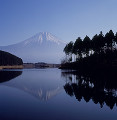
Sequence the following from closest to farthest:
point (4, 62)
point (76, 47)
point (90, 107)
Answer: point (90, 107) → point (76, 47) → point (4, 62)

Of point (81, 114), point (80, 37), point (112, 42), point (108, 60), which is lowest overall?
point (81, 114)

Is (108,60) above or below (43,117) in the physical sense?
above

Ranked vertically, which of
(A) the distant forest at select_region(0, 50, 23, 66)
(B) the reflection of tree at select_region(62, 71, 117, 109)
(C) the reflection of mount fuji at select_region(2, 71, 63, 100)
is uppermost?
(A) the distant forest at select_region(0, 50, 23, 66)

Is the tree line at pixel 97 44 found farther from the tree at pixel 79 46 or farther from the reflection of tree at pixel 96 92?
the reflection of tree at pixel 96 92

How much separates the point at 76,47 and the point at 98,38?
55.5ft

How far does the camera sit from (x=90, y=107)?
10539 mm

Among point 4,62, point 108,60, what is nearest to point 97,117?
point 108,60

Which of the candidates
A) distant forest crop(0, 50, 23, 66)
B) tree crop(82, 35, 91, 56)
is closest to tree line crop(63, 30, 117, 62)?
tree crop(82, 35, 91, 56)

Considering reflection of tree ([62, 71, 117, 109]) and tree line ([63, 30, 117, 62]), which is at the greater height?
tree line ([63, 30, 117, 62])

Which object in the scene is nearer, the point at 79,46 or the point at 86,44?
the point at 86,44

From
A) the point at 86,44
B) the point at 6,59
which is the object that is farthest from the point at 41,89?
the point at 6,59

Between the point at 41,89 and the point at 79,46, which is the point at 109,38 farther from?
the point at 41,89

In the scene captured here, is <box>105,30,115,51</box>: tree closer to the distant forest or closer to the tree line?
the tree line

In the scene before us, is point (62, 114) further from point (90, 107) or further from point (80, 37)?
point (80, 37)
